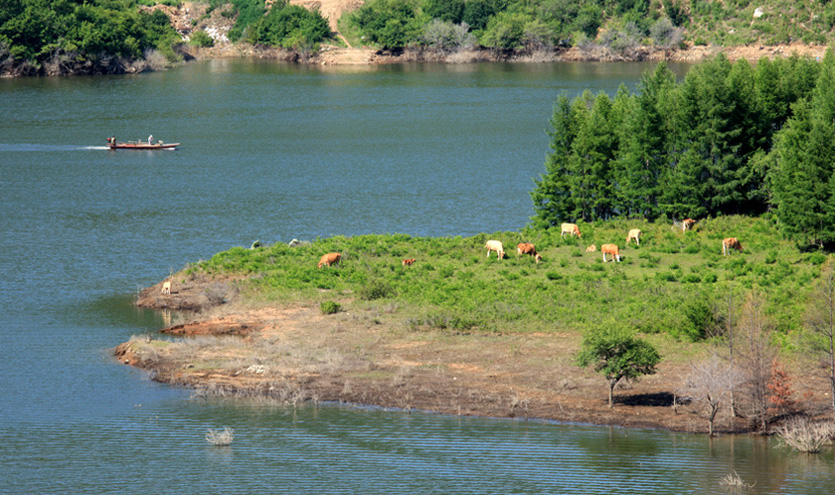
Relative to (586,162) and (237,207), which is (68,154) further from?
(586,162)

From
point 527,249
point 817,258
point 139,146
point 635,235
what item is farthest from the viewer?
point 139,146

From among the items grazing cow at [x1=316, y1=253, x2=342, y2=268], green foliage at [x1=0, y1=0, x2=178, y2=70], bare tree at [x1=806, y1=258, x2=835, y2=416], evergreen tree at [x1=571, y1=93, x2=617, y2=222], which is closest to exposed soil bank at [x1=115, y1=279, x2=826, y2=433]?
bare tree at [x1=806, y1=258, x2=835, y2=416]

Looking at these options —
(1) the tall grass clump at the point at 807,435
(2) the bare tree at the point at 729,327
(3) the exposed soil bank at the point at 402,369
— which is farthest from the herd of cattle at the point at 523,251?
(1) the tall grass clump at the point at 807,435

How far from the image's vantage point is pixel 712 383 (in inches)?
1389

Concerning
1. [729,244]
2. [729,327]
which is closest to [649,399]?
[729,327]

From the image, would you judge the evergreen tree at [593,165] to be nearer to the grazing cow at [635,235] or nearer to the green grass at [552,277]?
the green grass at [552,277]

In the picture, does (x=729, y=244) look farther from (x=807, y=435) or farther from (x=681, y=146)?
(x=807, y=435)

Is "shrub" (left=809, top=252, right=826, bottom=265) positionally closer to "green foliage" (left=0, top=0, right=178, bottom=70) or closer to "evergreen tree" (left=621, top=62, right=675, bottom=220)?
"evergreen tree" (left=621, top=62, right=675, bottom=220)

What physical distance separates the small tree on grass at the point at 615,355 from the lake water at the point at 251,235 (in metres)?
2.61

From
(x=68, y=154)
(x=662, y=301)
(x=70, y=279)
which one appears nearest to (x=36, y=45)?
(x=68, y=154)

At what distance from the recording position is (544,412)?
37.0 metres

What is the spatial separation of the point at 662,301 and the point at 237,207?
38.4 m

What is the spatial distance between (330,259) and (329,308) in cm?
682

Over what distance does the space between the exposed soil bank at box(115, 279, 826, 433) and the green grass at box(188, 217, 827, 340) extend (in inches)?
56.6
